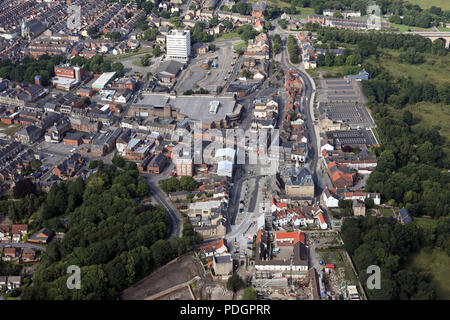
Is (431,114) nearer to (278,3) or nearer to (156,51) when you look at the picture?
(156,51)

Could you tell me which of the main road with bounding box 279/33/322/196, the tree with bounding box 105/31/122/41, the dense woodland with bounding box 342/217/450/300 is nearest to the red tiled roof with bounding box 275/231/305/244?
the dense woodland with bounding box 342/217/450/300

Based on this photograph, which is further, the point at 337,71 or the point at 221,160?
the point at 337,71

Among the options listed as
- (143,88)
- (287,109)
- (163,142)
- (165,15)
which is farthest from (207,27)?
(163,142)

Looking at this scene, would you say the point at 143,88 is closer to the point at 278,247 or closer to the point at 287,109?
the point at 287,109

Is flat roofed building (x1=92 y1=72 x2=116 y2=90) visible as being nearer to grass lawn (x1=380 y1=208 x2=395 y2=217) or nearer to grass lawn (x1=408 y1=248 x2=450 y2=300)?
grass lawn (x1=380 y1=208 x2=395 y2=217)

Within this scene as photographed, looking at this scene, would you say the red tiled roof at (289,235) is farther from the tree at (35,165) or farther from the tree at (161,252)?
the tree at (35,165)

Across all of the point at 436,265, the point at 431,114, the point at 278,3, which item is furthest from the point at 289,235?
the point at 278,3

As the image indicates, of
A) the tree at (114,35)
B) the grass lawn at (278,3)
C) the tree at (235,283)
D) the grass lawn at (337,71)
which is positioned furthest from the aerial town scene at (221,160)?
the grass lawn at (278,3)
